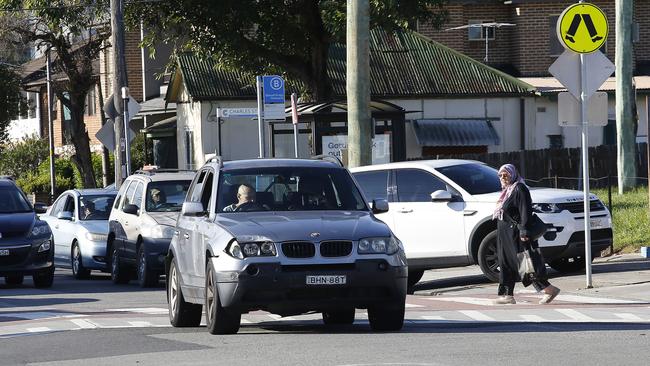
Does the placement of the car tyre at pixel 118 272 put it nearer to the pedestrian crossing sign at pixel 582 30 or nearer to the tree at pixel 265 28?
the pedestrian crossing sign at pixel 582 30

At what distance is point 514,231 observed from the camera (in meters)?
16.2

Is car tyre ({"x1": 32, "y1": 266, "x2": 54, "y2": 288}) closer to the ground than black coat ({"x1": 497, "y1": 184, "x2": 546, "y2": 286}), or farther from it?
closer to the ground

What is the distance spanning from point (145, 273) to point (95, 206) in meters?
5.06

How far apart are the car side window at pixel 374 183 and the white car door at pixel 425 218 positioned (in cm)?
17

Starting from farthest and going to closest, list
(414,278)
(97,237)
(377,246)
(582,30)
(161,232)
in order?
(97,237) → (161,232) → (414,278) → (582,30) → (377,246)

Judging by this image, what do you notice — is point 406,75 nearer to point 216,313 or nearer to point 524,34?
point 524,34

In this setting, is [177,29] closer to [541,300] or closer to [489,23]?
[489,23]

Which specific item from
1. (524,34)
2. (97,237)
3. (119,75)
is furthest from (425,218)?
(524,34)

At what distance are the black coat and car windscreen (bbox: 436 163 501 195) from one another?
3012 millimetres

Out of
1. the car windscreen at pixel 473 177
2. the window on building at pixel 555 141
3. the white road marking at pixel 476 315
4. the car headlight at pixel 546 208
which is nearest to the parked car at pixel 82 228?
the car windscreen at pixel 473 177

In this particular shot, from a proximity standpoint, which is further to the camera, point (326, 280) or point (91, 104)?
point (91, 104)

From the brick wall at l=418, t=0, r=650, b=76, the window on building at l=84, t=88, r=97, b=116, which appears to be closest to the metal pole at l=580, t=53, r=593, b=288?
the brick wall at l=418, t=0, r=650, b=76

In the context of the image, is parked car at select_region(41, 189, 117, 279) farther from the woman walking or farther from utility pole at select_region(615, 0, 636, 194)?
utility pole at select_region(615, 0, 636, 194)

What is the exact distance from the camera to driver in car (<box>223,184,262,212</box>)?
13344mm
